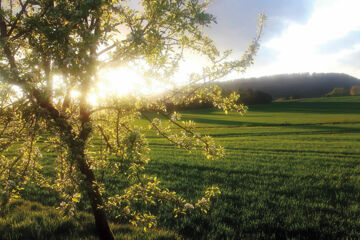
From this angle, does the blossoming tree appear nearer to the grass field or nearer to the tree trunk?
the tree trunk

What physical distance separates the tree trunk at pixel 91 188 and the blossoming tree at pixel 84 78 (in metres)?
0.02

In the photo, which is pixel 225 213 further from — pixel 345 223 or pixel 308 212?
pixel 345 223

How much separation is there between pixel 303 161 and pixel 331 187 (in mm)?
6373

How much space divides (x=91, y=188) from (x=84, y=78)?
207cm

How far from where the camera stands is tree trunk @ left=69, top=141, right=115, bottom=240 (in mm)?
3783

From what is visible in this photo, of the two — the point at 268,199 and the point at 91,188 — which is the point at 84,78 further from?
the point at 268,199

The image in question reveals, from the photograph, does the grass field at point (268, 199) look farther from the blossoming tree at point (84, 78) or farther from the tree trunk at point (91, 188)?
the blossoming tree at point (84, 78)

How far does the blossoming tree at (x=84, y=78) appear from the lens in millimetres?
3064

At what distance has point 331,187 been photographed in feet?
32.2

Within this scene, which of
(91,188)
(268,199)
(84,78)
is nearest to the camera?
(84,78)

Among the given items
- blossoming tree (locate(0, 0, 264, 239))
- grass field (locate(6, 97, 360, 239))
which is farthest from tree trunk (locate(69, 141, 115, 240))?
grass field (locate(6, 97, 360, 239))

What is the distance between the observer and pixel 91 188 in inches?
154

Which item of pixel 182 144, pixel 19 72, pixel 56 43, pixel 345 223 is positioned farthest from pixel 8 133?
pixel 345 223

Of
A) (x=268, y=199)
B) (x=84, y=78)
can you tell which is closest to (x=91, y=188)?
(x=84, y=78)
